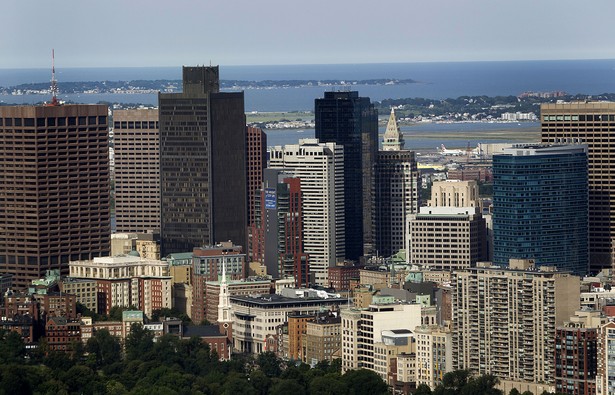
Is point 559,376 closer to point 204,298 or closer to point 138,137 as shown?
point 204,298

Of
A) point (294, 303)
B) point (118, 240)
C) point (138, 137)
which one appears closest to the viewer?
point (294, 303)

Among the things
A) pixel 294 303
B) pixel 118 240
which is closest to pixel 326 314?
pixel 294 303

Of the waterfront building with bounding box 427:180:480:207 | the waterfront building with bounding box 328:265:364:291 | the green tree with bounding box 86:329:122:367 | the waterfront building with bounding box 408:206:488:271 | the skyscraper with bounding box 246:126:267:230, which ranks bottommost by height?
the green tree with bounding box 86:329:122:367

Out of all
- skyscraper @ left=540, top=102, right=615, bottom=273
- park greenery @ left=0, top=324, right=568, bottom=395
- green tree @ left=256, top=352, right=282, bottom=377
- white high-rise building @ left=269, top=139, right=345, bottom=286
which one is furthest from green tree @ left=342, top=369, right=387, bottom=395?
white high-rise building @ left=269, top=139, right=345, bottom=286

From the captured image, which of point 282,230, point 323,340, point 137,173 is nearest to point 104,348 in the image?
point 323,340

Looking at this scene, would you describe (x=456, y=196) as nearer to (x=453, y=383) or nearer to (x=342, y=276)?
(x=342, y=276)

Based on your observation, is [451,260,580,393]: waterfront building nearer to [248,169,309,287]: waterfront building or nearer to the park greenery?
the park greenery
